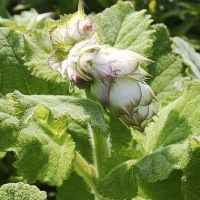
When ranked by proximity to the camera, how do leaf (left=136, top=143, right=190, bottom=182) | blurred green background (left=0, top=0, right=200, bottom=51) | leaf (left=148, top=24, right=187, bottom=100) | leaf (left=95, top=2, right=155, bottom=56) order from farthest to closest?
blurred green background (left=0, top=0, right=200, bottom=51) < leaf (left=148, top=24, right=187, bottom=100) < leaf (left=95, top=2, right=155, bottom=56) < leaf (left=136, top=143, right=190, bottom=182)

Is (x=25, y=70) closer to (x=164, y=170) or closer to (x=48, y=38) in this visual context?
(x=48, y=38)

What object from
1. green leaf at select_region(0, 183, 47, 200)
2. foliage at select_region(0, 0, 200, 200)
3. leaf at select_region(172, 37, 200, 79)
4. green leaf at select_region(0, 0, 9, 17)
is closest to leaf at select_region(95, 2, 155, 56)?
foliage at select_region(0, 0, 200, 200)

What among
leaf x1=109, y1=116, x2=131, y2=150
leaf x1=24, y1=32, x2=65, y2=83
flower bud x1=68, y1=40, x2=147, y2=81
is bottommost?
leaf x1=109, y1=116, x2=131, y2=150

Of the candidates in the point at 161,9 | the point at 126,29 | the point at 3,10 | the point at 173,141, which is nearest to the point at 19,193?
the point at 173,141

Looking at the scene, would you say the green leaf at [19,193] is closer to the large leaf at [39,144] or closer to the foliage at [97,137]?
the foliage at [97,137]

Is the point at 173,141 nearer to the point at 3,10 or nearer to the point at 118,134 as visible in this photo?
the point at 118,134

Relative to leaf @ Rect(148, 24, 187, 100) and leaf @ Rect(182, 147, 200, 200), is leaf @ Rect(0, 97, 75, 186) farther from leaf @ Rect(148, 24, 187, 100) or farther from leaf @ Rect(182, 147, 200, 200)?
leaf @ Rect(148, 24, 187, 100)
